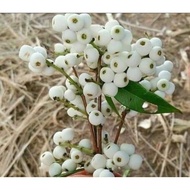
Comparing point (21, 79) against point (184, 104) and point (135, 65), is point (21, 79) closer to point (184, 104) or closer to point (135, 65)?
point (184, 104)

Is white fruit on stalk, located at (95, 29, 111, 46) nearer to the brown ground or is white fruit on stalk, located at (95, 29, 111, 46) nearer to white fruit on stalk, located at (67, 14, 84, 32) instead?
white fruit on stalk, located at (67, 14, 84, 32)

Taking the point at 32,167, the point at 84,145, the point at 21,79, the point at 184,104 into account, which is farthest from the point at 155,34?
the point at 84,145

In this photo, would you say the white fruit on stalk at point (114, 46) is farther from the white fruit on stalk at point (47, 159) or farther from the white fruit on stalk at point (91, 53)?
the white fruit on stalk at point (47, 159)

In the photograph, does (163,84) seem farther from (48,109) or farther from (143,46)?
(48,109)

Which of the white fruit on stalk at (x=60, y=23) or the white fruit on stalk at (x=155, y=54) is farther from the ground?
the white fruit on stalk at (x=60, y=23)

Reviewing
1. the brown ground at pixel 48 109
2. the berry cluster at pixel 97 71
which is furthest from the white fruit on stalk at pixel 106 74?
the brown ground at pixel 48 109

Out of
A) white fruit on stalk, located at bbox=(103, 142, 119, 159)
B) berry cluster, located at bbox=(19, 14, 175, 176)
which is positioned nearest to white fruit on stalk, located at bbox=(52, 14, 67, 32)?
berry cluster, located at bbox=(19, 14, 175, 176)
